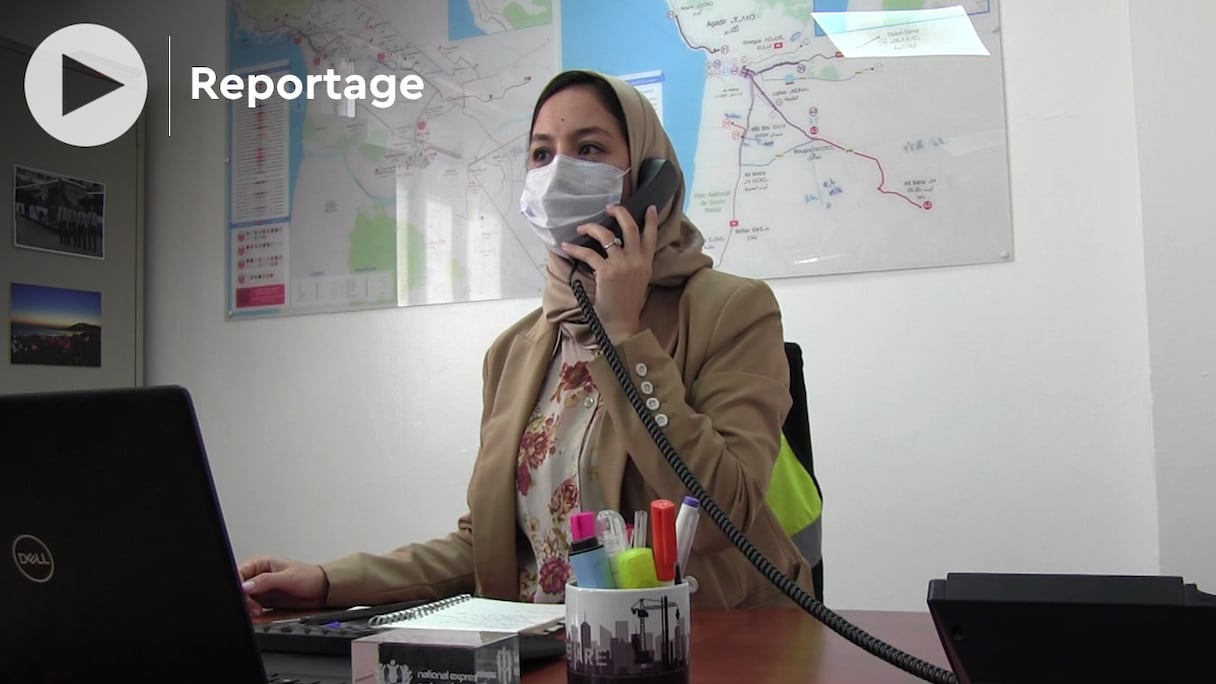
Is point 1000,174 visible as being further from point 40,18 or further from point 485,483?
point 40,18

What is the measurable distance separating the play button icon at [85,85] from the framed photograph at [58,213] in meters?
0.13

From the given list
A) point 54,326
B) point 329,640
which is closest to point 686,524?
point 329,640

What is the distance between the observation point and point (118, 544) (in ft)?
1.99

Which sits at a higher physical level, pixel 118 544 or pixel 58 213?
pixel 58 213

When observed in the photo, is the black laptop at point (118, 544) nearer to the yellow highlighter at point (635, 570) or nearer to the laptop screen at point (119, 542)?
the laptop screen at point (119, 542)

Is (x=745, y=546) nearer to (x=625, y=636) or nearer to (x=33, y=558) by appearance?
(x=625, y=636)

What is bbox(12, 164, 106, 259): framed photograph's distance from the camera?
2.77 m

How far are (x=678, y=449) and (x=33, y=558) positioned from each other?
2.33 feet

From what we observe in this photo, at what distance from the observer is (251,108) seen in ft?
9.87

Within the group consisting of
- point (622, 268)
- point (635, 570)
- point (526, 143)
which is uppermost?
point (526, 143)

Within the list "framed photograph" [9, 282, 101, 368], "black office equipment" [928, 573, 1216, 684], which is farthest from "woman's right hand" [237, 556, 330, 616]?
"framed photograph" [9, 282, 101, 368]

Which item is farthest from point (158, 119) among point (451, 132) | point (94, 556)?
point (94, 556)

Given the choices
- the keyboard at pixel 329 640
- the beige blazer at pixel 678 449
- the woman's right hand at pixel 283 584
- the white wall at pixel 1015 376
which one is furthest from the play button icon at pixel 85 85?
the keyboard at pixel 329 640

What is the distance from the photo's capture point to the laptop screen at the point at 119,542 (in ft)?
1.92
